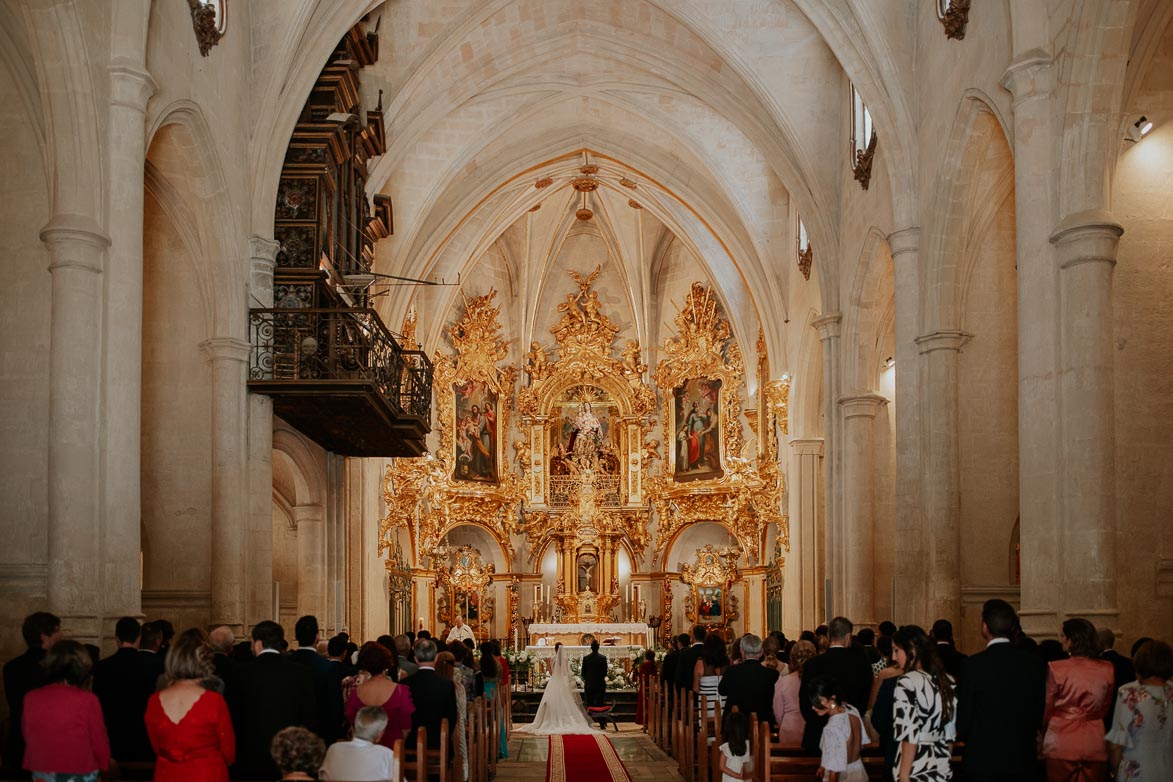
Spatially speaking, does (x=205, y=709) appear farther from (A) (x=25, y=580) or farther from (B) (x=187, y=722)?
(A) (x=25, y=580)

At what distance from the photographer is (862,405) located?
72.6ft

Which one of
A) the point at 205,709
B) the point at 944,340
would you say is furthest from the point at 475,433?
the point at 205,709

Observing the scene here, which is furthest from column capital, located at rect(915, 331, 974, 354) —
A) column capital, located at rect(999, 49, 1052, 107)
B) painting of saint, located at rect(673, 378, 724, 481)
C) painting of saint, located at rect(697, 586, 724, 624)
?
painting of saint, located at rect(697, 586, 724, 624)

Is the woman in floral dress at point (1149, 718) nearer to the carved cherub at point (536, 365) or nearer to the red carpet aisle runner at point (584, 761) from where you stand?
the red carpet aisle runner at point (584, 761)

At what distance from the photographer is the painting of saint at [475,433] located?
35062mm

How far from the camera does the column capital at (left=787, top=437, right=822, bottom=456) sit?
27891mm

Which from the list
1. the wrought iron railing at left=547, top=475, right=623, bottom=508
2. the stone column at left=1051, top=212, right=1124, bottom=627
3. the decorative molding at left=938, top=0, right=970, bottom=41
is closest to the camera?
the stone column at left=1051, top=212, right=1124, bottom=627

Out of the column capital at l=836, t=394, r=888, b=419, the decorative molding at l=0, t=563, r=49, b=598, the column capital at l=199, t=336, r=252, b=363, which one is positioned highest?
the column capital at l=199, t=336, r=252, b=363

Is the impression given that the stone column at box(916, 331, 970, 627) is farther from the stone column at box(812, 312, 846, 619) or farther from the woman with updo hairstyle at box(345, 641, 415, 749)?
the woman with updo hairstyle at box(345, 641, 415, 749)

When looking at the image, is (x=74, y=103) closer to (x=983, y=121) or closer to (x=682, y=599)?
(x=983, y=121)

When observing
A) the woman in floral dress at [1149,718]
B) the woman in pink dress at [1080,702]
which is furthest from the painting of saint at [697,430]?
the woman in floral dress at [1149,718]

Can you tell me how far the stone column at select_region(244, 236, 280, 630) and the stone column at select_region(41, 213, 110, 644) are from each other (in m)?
5.24

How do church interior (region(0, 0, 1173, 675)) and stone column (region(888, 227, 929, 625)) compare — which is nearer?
church interior (region(0, 0, 1173, 675))

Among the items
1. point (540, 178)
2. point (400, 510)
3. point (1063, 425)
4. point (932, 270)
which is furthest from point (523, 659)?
point (1063, 425)
